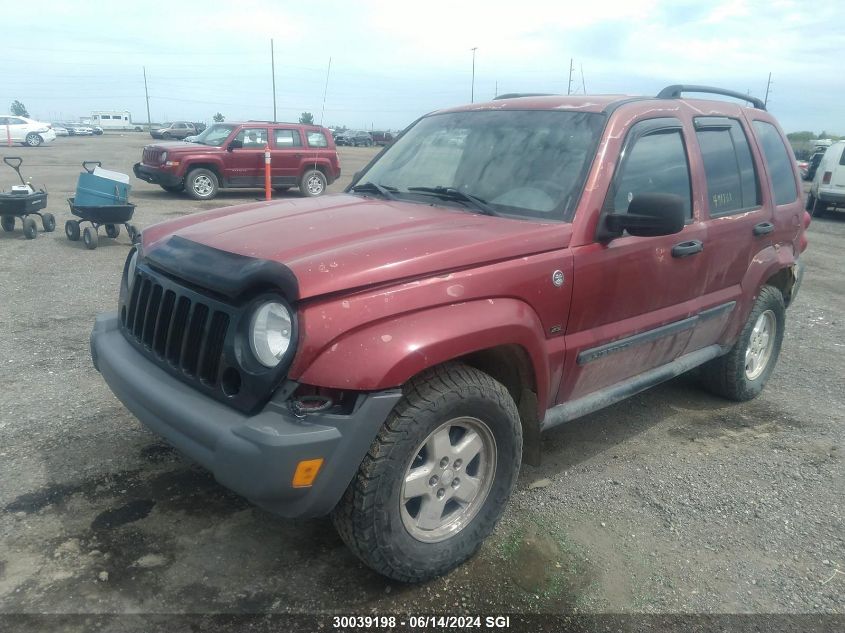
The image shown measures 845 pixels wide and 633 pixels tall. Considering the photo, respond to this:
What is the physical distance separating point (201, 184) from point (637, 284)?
13819 millimetres

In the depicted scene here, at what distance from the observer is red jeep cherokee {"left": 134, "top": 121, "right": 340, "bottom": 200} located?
1523 centimetres

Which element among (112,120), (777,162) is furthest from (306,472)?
(112,120)

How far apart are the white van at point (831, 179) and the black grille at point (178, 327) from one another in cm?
Result: 1768

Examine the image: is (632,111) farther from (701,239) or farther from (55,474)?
(55,474)

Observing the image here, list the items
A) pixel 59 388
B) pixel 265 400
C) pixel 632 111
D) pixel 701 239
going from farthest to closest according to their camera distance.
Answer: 1. pixel 59 388
2. pixel 701 239
3. pixel 632 111
4. pixel 265 400

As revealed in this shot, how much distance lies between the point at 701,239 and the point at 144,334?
2946 millimetres

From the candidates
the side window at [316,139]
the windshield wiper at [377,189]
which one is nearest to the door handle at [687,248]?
the windshield wiper at [377,189]

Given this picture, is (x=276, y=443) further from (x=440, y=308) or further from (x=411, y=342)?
(x=440, y=308)

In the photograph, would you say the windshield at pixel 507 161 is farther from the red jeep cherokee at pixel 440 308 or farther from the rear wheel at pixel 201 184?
the rear wheel at pixel 201 184

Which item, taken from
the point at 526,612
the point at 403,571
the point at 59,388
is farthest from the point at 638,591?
the point at 59,388

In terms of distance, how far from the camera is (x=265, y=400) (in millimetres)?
2412

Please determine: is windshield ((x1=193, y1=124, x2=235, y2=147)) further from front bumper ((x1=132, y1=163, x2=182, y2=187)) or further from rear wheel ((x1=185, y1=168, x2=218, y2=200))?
front bumper ((x1=132, y1=163, x2=182, y2=187))

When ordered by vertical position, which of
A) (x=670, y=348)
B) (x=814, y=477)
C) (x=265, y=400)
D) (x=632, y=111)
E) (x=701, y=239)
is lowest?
(x=814, y=477)

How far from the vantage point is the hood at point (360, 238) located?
2506mm
